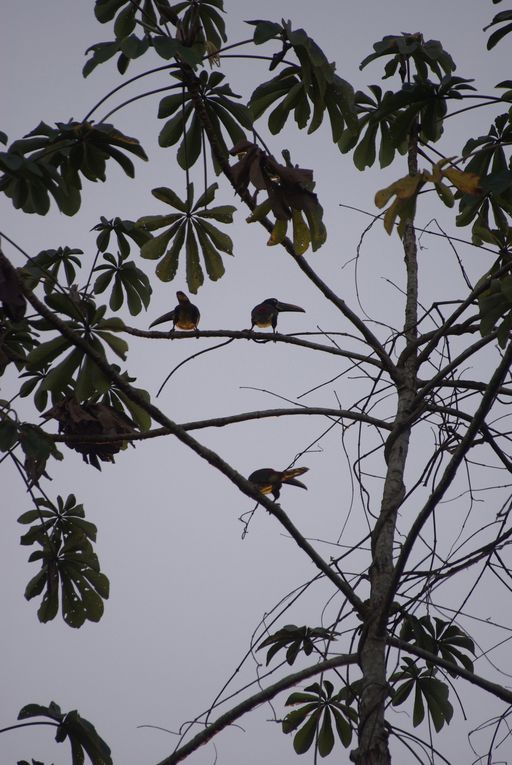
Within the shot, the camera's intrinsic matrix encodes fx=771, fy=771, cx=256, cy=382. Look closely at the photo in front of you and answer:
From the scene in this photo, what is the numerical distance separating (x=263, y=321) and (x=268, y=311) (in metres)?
0.08

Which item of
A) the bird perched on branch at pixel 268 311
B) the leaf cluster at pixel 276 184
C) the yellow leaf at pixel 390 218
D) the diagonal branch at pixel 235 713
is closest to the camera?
the yellow leaf at pixel 390 218

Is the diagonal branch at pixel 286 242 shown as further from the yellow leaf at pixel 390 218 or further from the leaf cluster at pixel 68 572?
the leaf cluster at pixel 68 572

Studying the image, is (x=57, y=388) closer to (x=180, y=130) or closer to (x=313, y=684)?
(x=180, y=130)

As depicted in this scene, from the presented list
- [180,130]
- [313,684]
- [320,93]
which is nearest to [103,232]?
[180,130]

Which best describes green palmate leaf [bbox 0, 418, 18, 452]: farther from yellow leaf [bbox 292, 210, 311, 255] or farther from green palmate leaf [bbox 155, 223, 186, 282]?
yellow leaf [bbox 292, 210, 311, 255]

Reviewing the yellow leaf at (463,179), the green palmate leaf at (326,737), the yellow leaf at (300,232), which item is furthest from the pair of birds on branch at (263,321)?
the yellow leaf at (463,179)

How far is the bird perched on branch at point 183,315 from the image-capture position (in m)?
4.77

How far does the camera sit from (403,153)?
16.4ft

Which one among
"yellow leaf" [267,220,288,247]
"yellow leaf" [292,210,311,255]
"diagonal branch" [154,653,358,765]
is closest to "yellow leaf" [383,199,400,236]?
"yellow leaf" [267,220,288,247]

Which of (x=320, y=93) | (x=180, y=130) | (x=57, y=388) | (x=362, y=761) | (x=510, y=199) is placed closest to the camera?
(x=362, y=761)

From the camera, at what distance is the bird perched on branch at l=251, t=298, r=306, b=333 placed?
532cm

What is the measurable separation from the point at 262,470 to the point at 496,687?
1.51m

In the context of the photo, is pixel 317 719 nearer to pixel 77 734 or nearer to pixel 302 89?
pixel 77 734

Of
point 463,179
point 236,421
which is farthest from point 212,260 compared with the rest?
point 463,179
